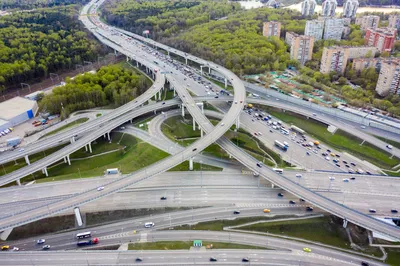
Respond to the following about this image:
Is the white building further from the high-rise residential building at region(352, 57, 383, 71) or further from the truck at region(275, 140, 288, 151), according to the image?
the high-rise residential building at region(352, 57, 383, 71)

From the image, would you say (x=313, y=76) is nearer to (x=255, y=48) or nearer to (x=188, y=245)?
(x=255, y=48)

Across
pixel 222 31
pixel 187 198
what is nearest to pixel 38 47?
pixel 222 31

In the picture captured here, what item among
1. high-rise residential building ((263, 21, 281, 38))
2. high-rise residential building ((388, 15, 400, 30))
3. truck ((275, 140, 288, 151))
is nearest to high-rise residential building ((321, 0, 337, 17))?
high-rise residential building ((388, 15, 400, 30))

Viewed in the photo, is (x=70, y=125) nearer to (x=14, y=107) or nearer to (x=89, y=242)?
(x=14, y=107)

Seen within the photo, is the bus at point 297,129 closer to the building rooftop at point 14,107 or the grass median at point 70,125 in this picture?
the grass median at point 70,125

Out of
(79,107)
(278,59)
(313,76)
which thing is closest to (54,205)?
(79,107)

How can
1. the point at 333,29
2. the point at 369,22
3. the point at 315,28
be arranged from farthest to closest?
the point at 369,22 → the point at 333,29 → the point at 315,28
